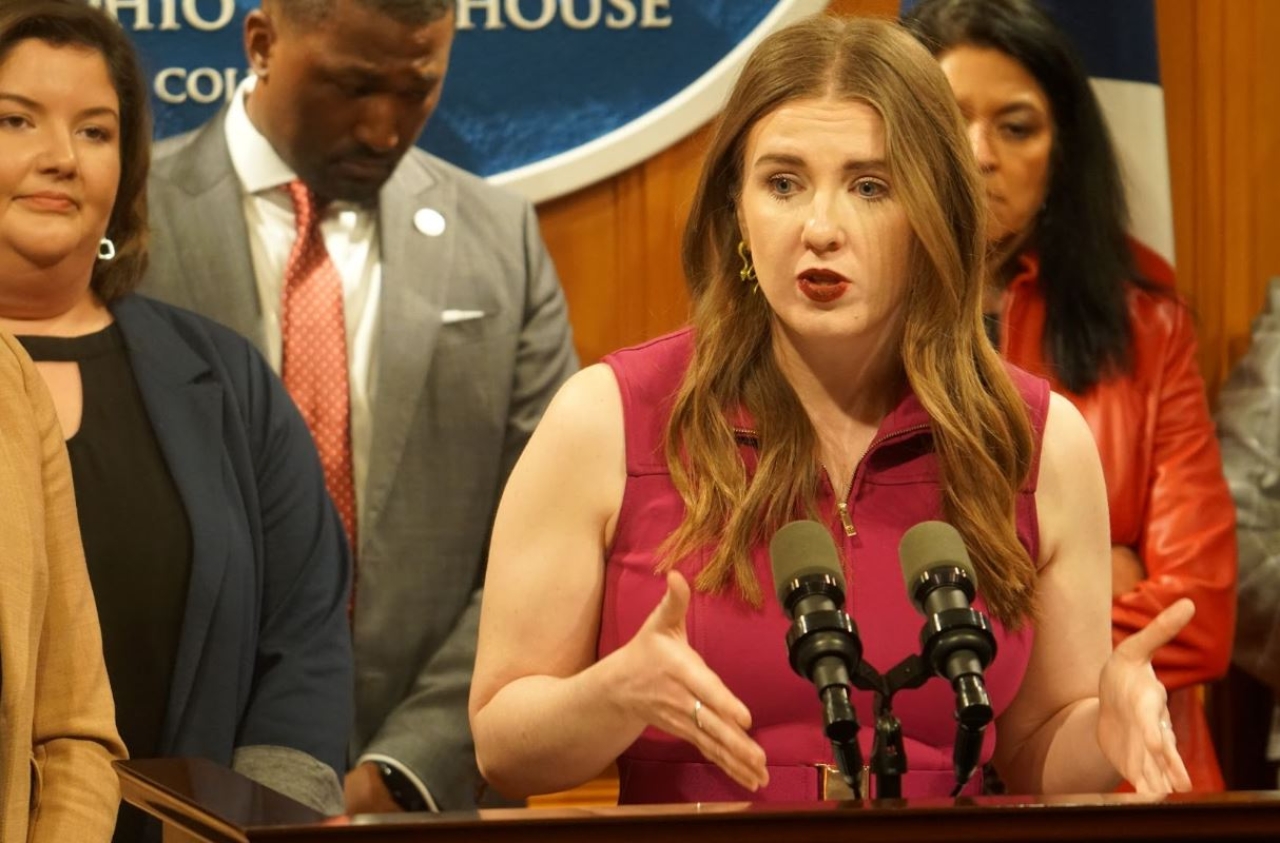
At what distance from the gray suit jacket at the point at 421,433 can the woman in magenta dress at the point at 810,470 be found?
107 cm

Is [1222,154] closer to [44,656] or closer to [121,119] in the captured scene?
[121,119]

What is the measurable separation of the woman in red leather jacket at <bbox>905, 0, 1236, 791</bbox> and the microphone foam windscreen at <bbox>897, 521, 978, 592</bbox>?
5.64ft

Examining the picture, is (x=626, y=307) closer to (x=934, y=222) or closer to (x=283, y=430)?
(x=283, y=430)

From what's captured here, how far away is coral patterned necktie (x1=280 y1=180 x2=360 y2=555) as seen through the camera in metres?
3.31

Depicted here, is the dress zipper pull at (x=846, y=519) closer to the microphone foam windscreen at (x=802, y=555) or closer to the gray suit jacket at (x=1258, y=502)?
the microphone foam windscreen at (x=802, y=555)

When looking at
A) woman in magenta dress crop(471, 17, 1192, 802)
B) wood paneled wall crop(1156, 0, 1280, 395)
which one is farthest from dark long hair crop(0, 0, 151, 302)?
wood paneled wall crop(1156, 0, 1280, 395)

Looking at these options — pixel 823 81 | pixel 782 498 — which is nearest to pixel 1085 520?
pixel 782 498

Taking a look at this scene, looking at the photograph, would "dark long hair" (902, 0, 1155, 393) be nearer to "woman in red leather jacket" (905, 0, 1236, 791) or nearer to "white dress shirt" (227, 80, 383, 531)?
"woman in red leather jacket" (905, 0, 1236, 791)

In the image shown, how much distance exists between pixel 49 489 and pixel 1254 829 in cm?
141

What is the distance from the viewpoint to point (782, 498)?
7.17ft

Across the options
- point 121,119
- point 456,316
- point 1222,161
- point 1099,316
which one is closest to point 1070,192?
point 1099,316

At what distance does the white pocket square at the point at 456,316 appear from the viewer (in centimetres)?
336

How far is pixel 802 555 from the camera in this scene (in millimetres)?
1641

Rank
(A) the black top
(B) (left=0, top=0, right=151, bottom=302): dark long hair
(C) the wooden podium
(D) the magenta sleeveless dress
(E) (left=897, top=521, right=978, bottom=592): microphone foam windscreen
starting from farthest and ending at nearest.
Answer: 1. (B) (left=0, top=0, right=151, bottom=302): dark long hair
2. (A) the black top
3. (D) the magenta sleeveless dress
4. (E) (left=897, top=521, right=978, bottom=592): microphone foam windscreen
5. (C) the wooden podium
